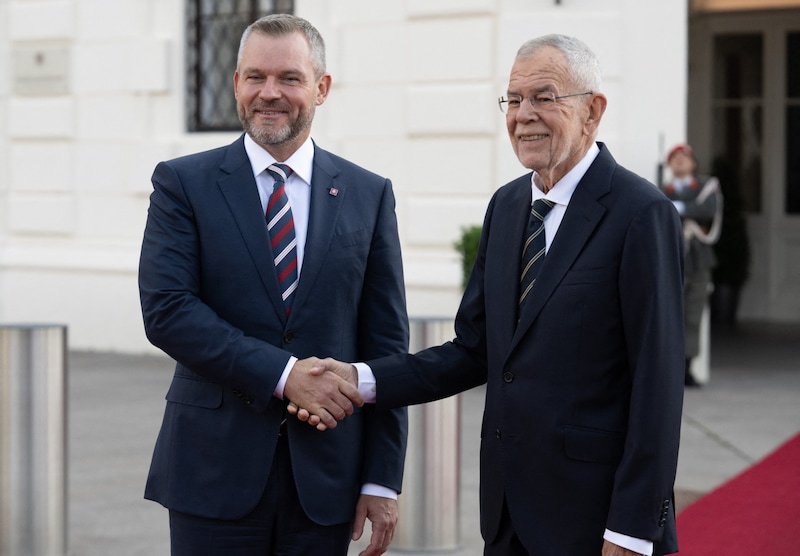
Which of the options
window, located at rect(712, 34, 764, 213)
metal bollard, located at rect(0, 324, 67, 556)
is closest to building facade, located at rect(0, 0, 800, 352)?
window, located at rect(712, 34, 764, 213)

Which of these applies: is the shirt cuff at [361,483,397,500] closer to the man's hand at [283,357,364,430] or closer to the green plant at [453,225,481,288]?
the man's hand at [283,357,364,430]

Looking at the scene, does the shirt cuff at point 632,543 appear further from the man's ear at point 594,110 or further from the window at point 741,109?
the window at point 741,109

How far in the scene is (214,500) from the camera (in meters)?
3.02

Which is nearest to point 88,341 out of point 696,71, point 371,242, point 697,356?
point 697,356

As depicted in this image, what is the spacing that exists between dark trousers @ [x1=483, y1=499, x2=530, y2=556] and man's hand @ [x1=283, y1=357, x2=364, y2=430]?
0.47 metres

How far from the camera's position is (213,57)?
→ 1166 cm

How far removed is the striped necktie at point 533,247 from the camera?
2971mm

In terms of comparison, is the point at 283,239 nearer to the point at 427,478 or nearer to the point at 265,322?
the point at 265,322

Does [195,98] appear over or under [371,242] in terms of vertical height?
over

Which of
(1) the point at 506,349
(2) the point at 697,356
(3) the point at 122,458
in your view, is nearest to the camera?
(1) the point at 506,349

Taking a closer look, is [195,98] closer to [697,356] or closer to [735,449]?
[697,356]

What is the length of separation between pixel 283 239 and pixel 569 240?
0.73 metres

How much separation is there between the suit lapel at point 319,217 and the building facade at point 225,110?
6.65 meters

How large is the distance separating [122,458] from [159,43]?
5303 mm
